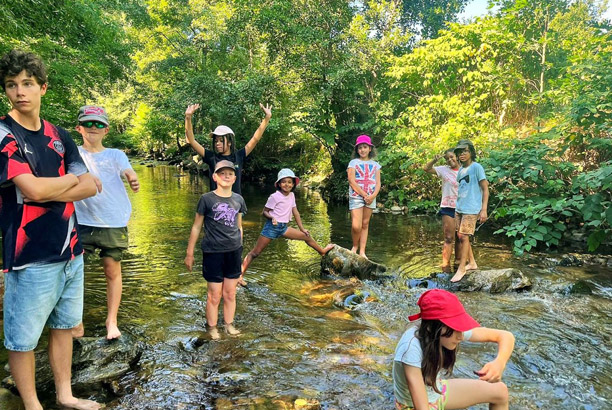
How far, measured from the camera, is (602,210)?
5559mm

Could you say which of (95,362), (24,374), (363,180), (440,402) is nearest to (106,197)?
(95,362)

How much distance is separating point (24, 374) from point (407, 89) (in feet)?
45.2

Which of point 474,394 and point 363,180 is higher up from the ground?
point 363,180

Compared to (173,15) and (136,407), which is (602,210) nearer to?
(136,407)

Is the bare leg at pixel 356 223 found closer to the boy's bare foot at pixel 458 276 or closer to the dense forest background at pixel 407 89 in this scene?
the boy's bare foot at pixel 458 276

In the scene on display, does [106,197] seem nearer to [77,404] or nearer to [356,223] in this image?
[77,404]

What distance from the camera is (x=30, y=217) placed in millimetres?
2457

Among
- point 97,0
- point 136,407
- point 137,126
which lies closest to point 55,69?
point 97,0

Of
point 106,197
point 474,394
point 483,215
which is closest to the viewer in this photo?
point 474,394

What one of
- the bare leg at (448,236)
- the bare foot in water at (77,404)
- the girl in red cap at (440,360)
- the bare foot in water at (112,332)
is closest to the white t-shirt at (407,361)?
the girl in red cap at (440,360)

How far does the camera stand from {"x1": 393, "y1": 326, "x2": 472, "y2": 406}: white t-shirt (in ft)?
8.11

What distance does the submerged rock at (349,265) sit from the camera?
254 inches

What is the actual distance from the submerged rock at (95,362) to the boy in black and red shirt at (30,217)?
640 mm

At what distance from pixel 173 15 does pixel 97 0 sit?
58.4 feet
